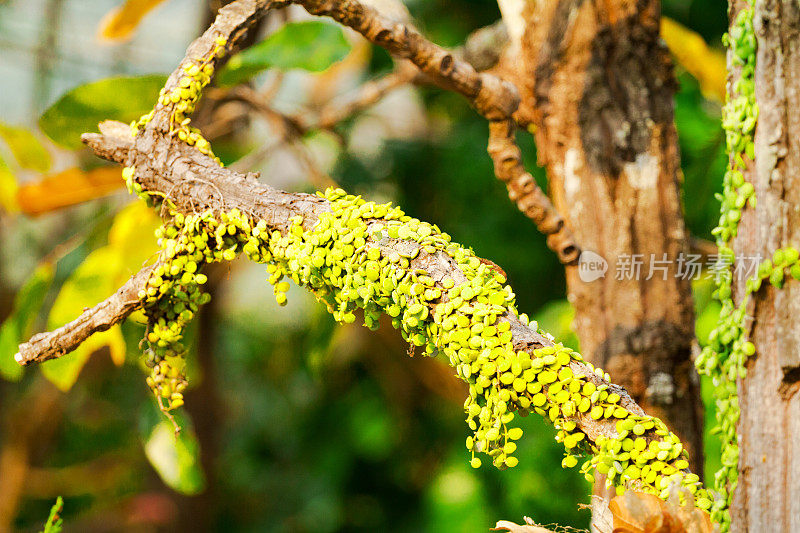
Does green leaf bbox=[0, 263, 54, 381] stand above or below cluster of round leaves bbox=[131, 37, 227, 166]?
below

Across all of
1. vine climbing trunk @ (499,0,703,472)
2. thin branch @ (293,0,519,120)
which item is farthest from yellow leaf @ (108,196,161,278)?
vine climbing trunk @ (499,0,703,472)

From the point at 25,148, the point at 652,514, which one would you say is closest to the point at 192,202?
the point at 652,514

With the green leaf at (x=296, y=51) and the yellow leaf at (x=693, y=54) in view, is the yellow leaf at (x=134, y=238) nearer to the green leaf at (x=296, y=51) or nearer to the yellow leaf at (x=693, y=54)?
the green leaf at (x=296, y=51)

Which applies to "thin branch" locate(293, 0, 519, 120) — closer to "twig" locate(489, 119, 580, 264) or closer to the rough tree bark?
"twig" locate(489, 119, 580, 264)

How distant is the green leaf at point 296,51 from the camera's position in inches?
33.8

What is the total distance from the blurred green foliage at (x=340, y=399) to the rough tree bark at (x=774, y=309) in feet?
0.91

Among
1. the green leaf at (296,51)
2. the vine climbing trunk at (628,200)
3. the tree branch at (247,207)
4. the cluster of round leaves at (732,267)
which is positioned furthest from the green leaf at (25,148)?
the cluster of round leaves at (732,267)

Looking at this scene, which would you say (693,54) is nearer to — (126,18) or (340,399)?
(126,18)

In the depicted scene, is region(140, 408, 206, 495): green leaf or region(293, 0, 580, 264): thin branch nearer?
region(293, 0, 580, 264): thin branch

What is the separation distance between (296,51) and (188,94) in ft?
0.99

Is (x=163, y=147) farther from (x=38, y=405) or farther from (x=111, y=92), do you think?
(x=38, y=405)

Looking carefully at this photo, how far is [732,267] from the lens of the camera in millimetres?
667

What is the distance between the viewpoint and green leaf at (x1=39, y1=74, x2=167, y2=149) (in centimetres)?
89

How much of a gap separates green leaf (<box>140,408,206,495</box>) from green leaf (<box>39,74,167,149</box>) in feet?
1.39
